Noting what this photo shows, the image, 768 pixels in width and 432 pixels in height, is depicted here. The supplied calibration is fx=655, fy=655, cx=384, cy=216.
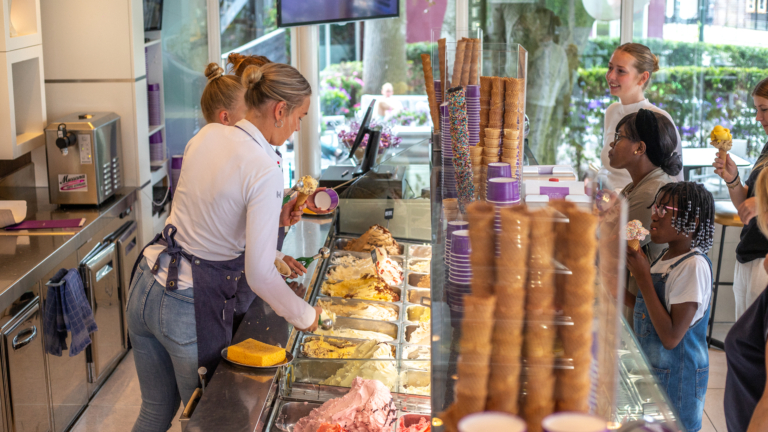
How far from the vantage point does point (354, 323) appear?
2512mm

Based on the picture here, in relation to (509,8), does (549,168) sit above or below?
below

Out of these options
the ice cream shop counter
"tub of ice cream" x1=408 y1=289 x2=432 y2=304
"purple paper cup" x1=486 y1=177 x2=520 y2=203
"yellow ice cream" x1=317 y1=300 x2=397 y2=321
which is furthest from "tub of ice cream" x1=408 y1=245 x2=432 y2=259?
"purple paper cup" x1=486 y1=177 x2=520 y2=203

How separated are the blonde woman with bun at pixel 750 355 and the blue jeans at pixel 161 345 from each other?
159 centimetres

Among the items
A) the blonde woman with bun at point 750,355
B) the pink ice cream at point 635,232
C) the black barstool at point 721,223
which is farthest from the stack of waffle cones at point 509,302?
the black barstool at point 721,223

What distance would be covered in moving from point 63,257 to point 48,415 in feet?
2.40

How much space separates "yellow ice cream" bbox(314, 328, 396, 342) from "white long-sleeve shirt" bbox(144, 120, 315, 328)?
35 centimetres

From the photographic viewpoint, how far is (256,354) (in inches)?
74.7

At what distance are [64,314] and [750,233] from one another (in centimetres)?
323

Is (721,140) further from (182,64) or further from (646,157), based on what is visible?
(182,64)

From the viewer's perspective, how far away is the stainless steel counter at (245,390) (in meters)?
1.63

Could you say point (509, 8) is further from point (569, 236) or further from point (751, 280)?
point (569, 236)

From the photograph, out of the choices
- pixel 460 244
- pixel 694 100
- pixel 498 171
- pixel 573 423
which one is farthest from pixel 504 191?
pixel 694 100

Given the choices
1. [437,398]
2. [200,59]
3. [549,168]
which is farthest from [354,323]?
[200,59]

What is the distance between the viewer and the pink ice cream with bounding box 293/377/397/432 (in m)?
1.77
